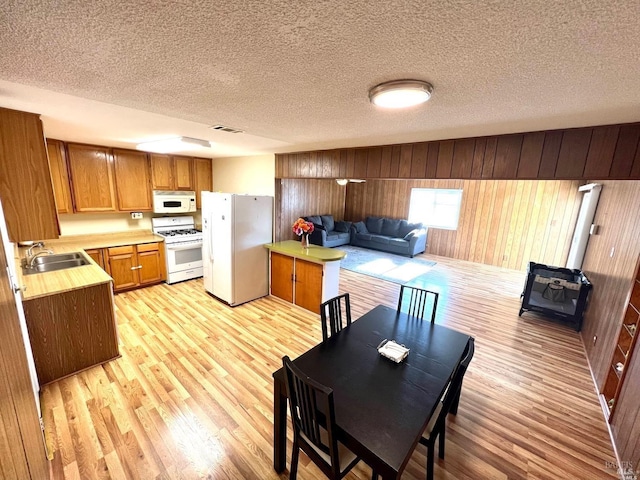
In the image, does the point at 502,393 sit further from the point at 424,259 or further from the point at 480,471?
the point at 424,259

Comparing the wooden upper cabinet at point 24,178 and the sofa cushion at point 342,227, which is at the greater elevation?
the wooden upper cabinet at point 24,178

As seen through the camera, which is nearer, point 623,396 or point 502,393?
point 623,396

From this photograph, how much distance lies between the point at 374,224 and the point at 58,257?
6.72 metres

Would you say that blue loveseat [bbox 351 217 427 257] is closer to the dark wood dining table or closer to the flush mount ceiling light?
the dark wood dining table

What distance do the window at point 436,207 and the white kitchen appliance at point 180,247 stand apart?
577cm

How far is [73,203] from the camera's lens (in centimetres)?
353

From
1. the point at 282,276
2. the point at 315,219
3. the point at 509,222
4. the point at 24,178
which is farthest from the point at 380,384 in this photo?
the point at 509,222

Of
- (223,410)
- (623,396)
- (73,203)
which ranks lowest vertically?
(223,410)

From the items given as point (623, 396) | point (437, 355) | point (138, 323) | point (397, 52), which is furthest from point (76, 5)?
point (623, 396)

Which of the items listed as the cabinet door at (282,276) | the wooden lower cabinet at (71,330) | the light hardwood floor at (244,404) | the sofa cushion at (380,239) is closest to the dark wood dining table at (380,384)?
the light hardwood floor at (244,404)

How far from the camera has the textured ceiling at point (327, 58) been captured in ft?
2.24

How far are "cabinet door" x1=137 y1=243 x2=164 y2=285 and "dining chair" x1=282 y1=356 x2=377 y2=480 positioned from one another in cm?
385

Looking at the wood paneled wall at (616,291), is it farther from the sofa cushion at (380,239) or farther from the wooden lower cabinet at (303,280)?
the sofa cushion at (380,239)

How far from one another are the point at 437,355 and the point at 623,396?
1.54 meters
